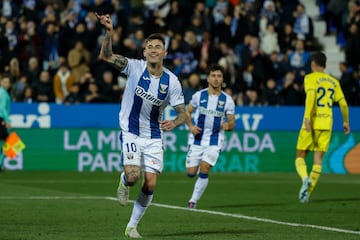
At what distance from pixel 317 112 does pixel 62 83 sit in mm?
11269

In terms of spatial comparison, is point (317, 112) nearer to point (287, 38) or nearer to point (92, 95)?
point (92, 95)

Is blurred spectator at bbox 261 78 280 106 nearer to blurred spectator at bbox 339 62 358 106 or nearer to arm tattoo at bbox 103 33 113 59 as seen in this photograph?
blurred spectator at bbox 339 62 358 106

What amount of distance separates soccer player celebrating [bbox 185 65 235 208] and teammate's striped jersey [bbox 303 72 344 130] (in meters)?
1.43

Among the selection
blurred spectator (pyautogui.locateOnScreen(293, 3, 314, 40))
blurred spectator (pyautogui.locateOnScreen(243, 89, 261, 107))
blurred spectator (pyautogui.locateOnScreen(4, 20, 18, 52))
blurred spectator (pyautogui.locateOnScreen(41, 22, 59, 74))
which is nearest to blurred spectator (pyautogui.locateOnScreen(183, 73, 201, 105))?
blurred spectator (pyautogui.locateOnScreen(243, 89, 261, 107))

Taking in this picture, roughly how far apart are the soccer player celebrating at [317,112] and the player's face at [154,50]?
20.1 feet

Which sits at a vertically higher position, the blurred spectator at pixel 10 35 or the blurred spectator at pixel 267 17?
the blurred spectator at pixel 267 17

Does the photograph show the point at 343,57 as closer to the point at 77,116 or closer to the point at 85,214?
the point at 77,116

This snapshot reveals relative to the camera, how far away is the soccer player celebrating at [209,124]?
1759 centimetres

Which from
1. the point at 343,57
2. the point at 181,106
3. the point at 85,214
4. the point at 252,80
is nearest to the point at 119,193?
the point at 181,106

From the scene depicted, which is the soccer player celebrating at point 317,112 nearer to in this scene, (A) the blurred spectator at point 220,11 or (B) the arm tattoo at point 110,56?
(B) the arm tattoo at point 110,56

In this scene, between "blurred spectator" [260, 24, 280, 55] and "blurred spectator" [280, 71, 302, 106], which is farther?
"blurred spectator" [260, 24, 280, 55]

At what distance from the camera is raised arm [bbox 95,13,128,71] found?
11.4 metres

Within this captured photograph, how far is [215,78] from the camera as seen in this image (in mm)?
17672

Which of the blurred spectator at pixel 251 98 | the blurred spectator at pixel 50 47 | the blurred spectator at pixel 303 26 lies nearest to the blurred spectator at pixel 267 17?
the blurred spectator at pixel 303 26
